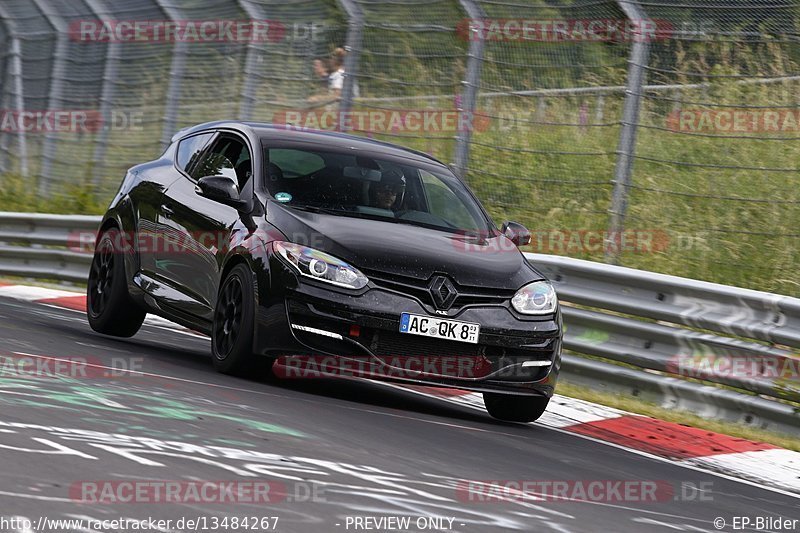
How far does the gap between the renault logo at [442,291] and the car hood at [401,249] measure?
5cm

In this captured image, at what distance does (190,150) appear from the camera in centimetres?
1015

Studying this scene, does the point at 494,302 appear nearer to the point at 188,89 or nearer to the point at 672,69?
the point at 672,69

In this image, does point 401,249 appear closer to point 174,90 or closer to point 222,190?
point 222,190

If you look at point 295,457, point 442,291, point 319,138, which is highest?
point 319,138

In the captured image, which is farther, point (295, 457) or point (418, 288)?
point (418, 288)

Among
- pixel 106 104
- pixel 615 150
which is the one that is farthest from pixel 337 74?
pixel 106 104

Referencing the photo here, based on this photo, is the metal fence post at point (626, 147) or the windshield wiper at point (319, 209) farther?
the metal fence post at point (626, 147)

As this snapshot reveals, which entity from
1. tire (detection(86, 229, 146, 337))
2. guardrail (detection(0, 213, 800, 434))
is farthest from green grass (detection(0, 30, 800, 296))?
tire (detection(86, 229, 146, 337))

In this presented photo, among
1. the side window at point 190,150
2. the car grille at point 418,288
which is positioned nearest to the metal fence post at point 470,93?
the side window at point 190,150

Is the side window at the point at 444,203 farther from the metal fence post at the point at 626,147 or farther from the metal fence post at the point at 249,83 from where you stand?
the metal fence post at the point at 249,83

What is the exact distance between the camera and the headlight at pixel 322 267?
7957 mm

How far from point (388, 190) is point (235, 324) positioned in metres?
1.41

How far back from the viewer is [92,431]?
19.7ft

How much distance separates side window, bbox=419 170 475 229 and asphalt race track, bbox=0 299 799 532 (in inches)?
44.8
